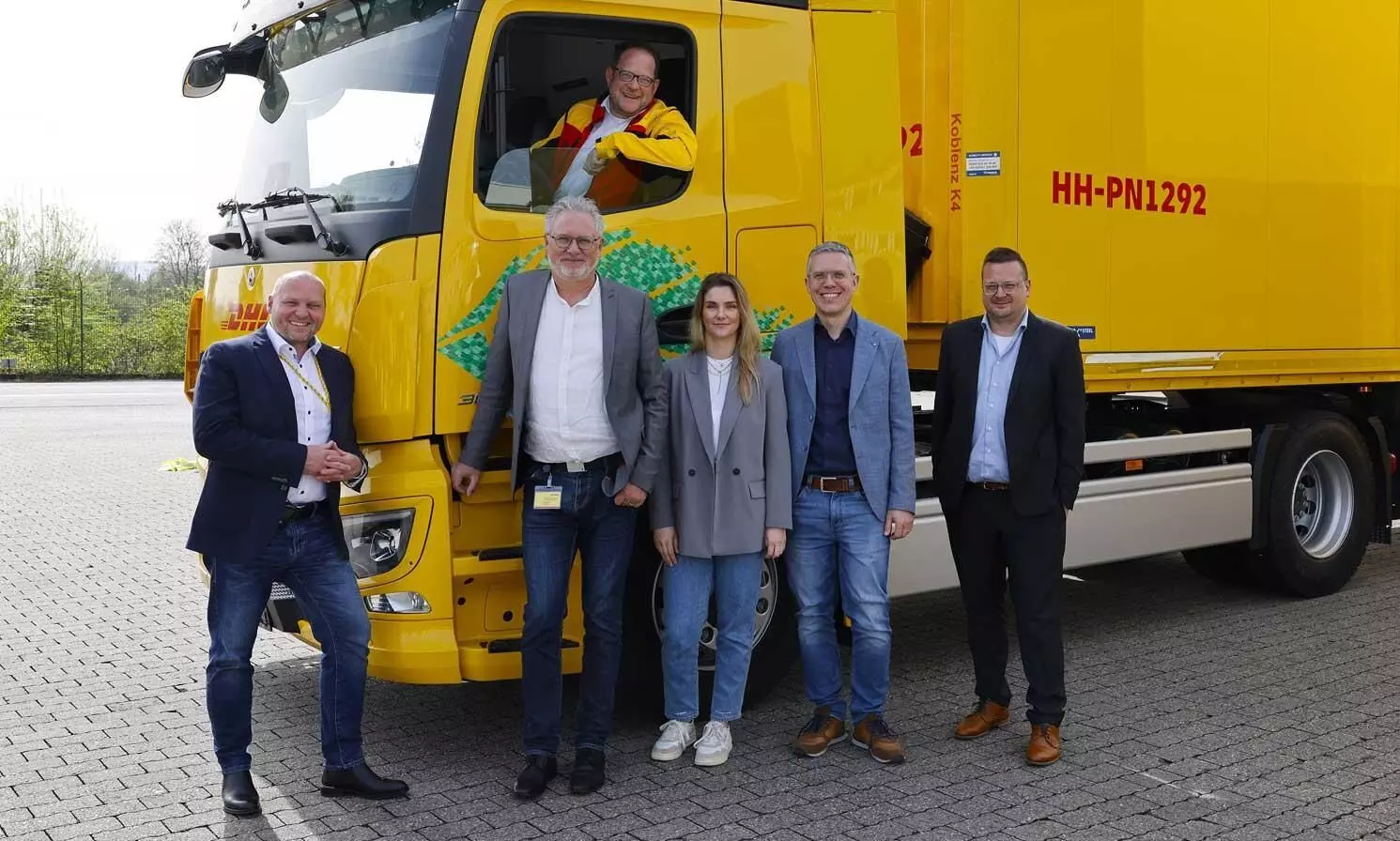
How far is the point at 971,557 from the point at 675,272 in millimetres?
1528

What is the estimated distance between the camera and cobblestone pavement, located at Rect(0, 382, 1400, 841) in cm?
416

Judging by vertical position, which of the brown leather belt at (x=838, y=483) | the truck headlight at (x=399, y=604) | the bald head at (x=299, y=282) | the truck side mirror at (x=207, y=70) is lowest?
the truck headlight at (x=399, y=604)

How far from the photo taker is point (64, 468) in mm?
13648

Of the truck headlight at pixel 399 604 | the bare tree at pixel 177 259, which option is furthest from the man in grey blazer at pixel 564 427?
the bare tree at pixel 177 259

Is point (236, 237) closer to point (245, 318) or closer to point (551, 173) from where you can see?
point (245, 318)

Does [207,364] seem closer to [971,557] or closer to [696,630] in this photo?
[696,630]

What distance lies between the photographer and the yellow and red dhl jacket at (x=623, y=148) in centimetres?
467

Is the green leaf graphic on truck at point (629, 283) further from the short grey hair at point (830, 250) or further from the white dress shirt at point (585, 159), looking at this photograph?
the short grey hair at point (830, 250)

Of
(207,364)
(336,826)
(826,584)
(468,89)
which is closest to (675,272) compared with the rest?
(468,89)

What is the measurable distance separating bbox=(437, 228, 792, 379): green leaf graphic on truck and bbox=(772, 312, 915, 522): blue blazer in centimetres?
32

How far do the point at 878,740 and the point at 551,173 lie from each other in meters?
2.30

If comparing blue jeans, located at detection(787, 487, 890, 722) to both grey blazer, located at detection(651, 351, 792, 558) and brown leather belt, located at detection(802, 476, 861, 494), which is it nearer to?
brown leather belt, located at detection(802, 476, 861, 494)

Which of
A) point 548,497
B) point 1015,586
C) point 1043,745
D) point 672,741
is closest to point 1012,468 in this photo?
A: point 1015,586

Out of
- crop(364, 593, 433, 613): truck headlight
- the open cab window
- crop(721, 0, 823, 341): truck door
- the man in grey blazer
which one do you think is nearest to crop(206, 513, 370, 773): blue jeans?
crop(364, 593, 433, 613): truck headlight
